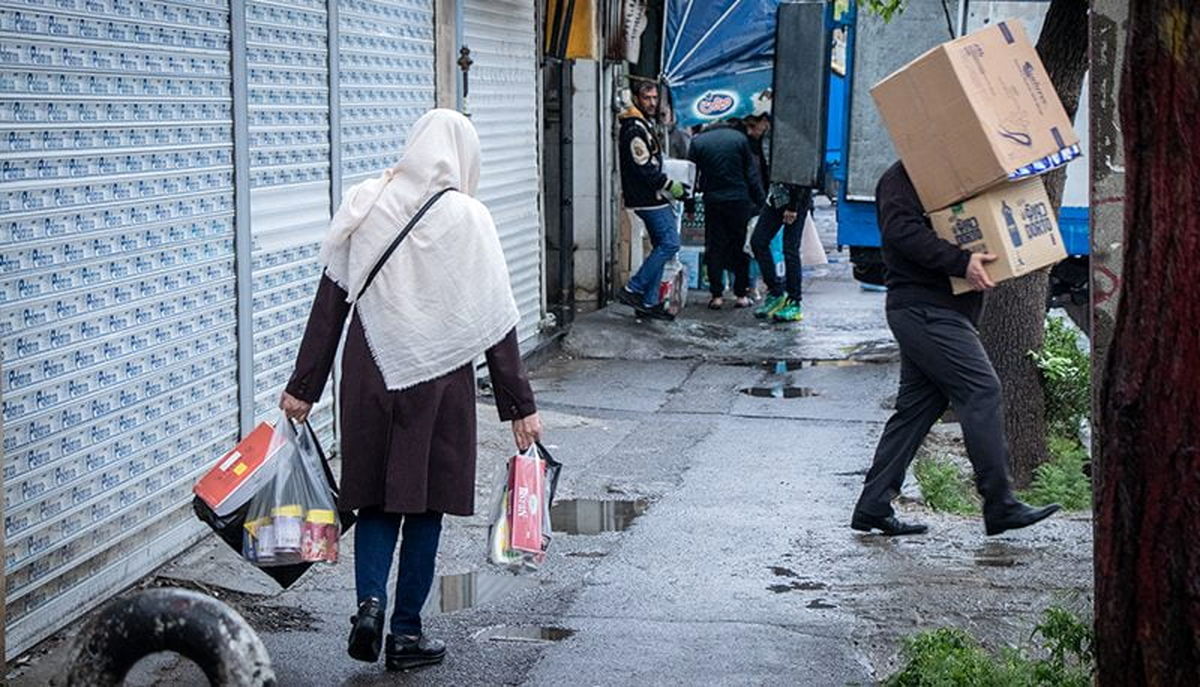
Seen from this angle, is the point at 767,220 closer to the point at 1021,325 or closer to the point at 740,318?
the point at 740,318

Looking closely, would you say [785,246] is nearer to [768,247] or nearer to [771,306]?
[768,247]

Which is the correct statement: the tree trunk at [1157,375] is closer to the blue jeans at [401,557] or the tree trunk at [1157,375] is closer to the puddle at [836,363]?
the blue jeans at [401,557]

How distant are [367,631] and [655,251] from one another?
31.7ft

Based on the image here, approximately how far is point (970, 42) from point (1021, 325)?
268 centimetres

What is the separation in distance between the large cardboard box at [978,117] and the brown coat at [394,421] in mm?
2378

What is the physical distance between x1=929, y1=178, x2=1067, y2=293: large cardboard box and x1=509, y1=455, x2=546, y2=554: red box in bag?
2.40 m

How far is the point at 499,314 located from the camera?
5.80 meters

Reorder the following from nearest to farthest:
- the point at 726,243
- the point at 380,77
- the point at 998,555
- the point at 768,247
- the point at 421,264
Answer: the point at 421,264
the point at 998,555
the point at 380,77
the point at 768,247
the point at 726,243

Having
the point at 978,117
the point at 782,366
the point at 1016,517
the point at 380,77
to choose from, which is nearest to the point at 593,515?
the point at 1016,517

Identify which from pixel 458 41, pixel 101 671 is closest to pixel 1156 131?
pixel 101 671

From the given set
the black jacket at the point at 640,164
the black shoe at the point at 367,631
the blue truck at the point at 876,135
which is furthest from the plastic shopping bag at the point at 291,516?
the black jacket at the point at 640,164

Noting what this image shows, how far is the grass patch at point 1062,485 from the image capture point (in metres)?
9.02

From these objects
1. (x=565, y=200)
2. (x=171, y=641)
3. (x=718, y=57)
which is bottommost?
(x=171, y=641)

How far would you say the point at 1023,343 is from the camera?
9555 mm
